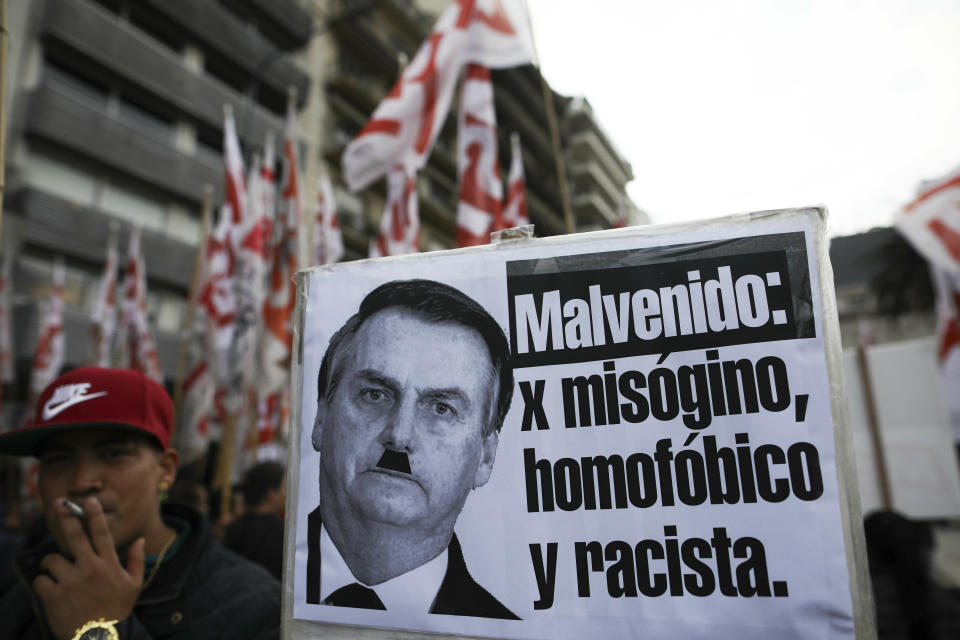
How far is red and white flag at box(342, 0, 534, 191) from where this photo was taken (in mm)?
5348

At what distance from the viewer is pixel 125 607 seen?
148cm

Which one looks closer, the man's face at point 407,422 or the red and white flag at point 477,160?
the man's face at point 407,422

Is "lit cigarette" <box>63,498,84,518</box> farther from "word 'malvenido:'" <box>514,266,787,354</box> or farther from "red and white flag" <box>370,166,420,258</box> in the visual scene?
"red and white flag" <box>370,166,420,258</box>

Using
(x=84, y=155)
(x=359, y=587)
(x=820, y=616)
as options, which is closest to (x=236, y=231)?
(x=359, y=587)

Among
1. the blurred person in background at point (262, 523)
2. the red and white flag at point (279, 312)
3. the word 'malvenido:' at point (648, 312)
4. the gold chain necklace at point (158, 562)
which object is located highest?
the red and white flag at point (279, 312)

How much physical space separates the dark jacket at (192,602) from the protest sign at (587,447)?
1.64ft

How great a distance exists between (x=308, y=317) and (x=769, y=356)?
0.96 m

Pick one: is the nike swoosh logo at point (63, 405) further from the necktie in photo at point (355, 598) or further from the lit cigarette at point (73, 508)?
the necktie in photo at point (355, 598)

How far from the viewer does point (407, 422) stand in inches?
51.9

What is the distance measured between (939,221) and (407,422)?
16.5 feet

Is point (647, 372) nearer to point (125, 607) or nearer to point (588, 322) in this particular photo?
point (588, 322)

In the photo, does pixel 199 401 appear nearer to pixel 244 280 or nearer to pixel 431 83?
Answer: pixel 244 280

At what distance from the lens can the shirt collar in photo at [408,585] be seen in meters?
1.24

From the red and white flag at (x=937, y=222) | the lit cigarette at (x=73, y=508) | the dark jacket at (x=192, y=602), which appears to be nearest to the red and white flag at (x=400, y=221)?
the red and white flag at (x=937, y=222)
